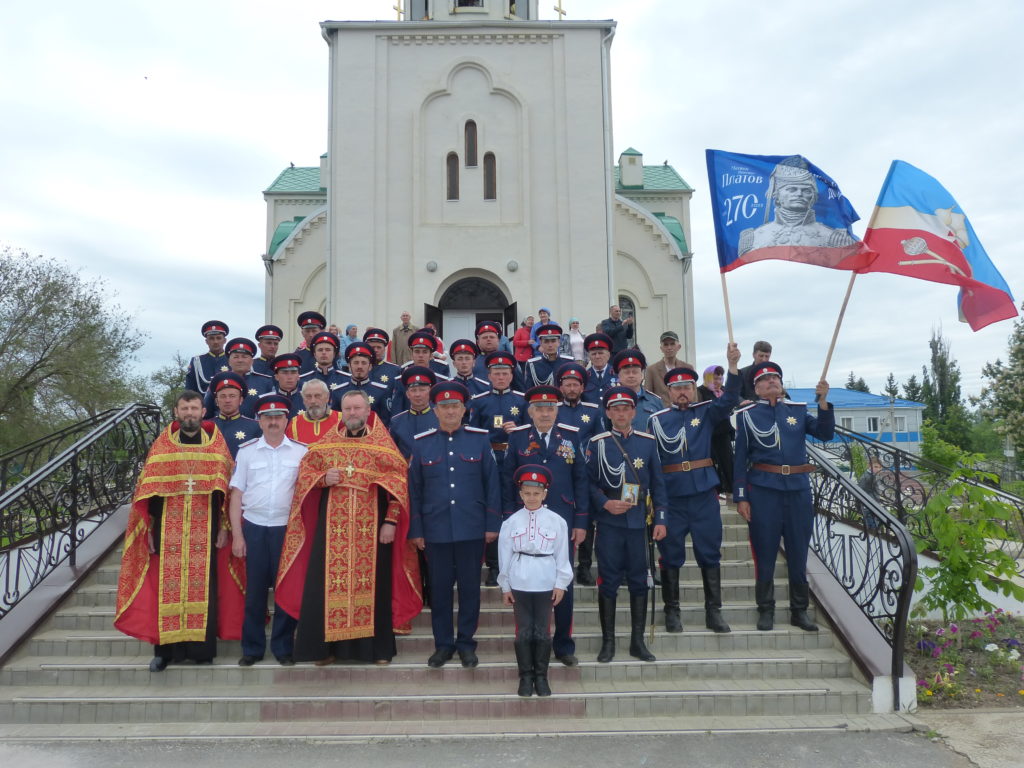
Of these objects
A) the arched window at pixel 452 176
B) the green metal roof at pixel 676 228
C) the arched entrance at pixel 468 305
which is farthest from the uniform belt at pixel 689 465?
the green metal roof at pixel 676 228

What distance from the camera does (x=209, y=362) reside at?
839cm

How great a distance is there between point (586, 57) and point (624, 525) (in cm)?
1343

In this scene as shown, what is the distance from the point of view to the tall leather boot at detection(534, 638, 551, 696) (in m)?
Answer: 5.26

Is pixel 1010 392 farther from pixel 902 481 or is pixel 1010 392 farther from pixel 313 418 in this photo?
pixel 313 418

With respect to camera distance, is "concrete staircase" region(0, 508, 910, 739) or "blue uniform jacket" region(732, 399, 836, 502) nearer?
"concrete staircase" region(0, 508, 910, 739)

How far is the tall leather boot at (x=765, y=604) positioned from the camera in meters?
6.12

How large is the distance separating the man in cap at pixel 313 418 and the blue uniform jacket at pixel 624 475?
6.93ft

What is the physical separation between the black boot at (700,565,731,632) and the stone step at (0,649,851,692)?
0.36 metres

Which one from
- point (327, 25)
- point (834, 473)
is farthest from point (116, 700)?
point (327, 25)

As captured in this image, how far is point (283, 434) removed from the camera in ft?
19.0

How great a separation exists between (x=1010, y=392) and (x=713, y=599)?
88.3ft

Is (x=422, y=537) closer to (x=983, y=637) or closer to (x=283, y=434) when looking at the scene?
(x=283, y=434)

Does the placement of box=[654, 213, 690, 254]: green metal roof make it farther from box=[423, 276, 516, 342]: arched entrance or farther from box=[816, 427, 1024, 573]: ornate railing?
box=[816, 427, 1024, 573]: ornate railing

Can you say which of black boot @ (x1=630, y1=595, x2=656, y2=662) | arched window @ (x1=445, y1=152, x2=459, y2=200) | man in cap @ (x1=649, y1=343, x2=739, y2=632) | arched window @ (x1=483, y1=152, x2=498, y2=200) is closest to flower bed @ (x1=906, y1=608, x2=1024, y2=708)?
man in cap @ (x1=649, y1=343, x2=739, y2=632)
